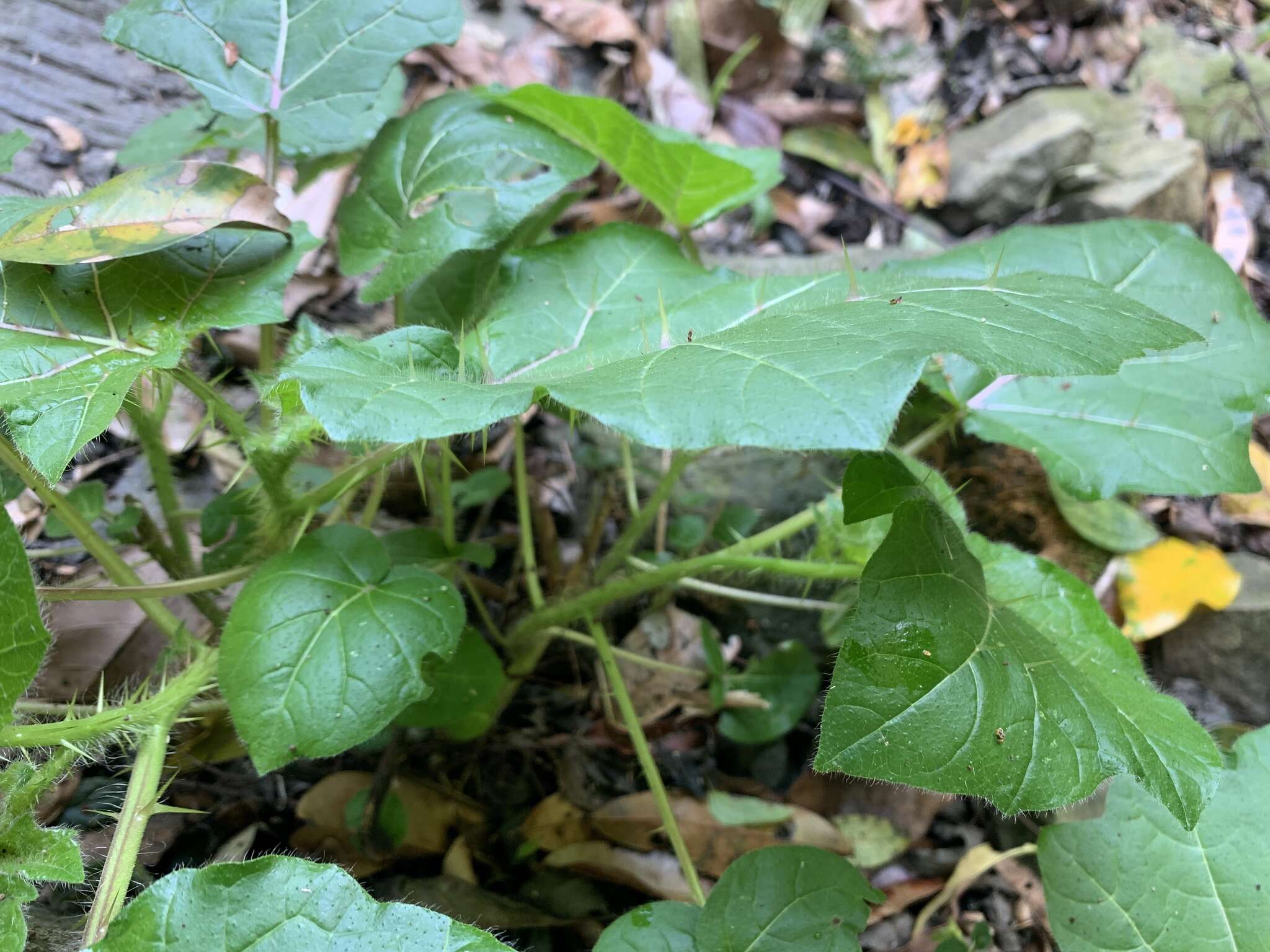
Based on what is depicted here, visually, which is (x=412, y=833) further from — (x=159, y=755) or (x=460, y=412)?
(x=460, y=412)

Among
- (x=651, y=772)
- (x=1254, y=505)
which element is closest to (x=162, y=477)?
(x=651, y=772)

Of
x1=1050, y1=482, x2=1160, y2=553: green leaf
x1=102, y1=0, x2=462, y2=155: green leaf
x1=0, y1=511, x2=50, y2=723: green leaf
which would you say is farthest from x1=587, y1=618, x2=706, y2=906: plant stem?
x1=1050, y1=482, x2=1160, y2=553: green leaf

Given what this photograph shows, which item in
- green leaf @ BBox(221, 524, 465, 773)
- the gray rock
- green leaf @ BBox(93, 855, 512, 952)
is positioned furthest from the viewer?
the gray rock

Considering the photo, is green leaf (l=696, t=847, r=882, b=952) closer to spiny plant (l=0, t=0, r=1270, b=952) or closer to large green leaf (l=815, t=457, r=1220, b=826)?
spiny plant (l=0, t=0, r=1270, b=952)

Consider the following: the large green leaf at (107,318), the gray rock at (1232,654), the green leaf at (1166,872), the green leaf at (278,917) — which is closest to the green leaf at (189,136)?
the large green leaf at (107,318)

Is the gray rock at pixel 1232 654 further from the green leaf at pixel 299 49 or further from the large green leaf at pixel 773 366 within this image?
the green leaf at pixel 299 49

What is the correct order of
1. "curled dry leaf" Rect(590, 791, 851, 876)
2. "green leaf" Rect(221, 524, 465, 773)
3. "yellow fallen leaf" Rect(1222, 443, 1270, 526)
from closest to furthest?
"green leaf" Rect(221, 524, 465, 773) → "curled dry leaf" Rect(590, 791, 851, 876) → "yellow fallen leaf" Rect(1222, 443, 1270, 526)
